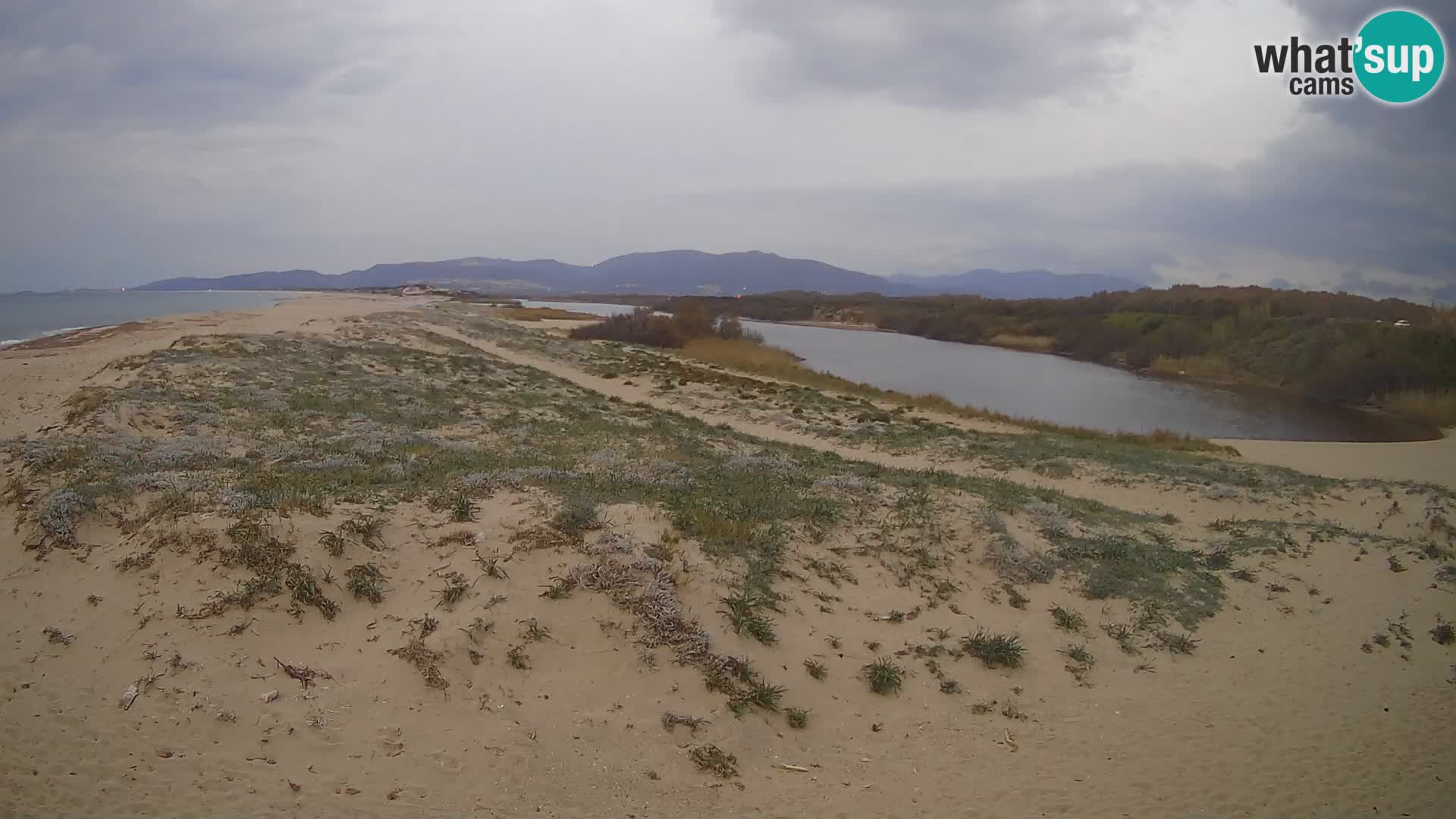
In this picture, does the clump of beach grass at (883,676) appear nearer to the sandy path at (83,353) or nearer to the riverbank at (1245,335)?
the sandy path at (83,353)

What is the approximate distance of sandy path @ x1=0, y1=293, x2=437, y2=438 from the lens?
467 inches

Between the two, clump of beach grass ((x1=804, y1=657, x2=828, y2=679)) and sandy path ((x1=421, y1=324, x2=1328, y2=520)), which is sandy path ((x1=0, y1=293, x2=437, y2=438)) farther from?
sandy path ((x1=421, y1=324, x2=1328, y2=520))

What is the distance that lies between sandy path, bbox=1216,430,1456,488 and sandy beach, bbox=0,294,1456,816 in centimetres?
802

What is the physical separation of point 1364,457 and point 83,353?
37814mm

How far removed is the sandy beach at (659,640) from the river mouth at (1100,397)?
707 inches

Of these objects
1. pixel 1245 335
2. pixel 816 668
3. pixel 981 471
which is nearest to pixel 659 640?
pixel 816 668

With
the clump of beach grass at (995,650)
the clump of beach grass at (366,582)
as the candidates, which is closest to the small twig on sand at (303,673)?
the clump of beach grass at (366,582)

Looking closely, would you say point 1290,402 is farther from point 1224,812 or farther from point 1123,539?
point 1224,812

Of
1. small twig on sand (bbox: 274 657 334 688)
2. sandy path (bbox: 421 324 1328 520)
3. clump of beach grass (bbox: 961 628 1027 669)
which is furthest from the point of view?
sandy path (bbox: 421 324 1328 520)

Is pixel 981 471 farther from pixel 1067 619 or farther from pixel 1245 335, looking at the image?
pixel 1245 335

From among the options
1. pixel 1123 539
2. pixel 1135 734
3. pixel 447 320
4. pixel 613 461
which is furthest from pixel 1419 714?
pixel 447 320

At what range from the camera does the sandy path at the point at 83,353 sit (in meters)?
11.9

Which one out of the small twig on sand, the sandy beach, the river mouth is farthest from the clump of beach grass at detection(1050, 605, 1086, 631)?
the river mouth

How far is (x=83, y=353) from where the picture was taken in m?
23.2
